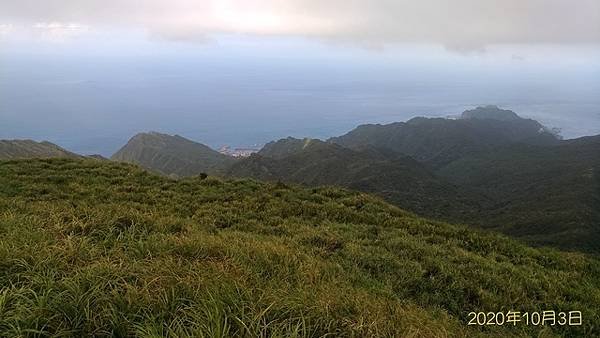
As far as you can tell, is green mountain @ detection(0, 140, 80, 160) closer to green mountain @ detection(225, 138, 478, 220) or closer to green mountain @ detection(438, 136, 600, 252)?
green mountain @ detection(225, 138, 478, 220)

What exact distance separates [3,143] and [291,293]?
575 feet

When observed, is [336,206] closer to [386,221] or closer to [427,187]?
[386,221]

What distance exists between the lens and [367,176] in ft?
513

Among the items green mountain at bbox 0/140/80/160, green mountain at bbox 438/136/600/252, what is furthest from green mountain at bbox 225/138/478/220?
green mountain at bbox 0/140/80/160

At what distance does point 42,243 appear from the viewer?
6.24 meters

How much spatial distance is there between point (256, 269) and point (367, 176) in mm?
152119

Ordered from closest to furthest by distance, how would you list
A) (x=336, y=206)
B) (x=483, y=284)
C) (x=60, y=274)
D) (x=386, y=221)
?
(x=60, y=274) → (x=483, y=284) → (x=386, y=221) → (x=336, y=206)

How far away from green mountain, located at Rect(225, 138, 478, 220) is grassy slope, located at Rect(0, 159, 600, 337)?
105720mm

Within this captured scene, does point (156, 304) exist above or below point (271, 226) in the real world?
above

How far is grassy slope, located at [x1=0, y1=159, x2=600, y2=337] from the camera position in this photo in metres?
4.30

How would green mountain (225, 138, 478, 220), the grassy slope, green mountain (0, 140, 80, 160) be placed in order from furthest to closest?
green mountain (0, 140, 80, 160) → green mountain (225, 138, 478, 220) → the grassy slope

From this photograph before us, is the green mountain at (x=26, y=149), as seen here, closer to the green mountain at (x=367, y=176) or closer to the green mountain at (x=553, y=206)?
the green mountain at (x=367, y=176)

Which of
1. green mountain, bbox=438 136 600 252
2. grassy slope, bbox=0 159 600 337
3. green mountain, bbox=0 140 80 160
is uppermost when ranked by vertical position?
grassy slope, bbox=0 159 600 337

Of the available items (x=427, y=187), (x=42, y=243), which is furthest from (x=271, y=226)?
(x=427, y=187)
